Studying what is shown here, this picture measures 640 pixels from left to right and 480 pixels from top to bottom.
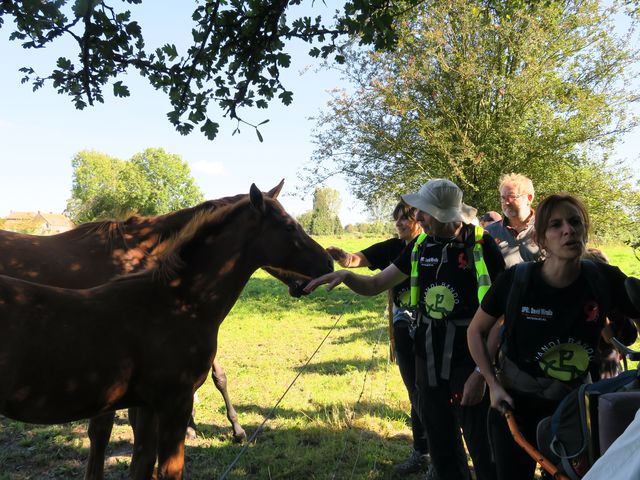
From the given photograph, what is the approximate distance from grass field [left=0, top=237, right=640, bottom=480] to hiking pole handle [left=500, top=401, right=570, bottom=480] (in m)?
→ 1.56

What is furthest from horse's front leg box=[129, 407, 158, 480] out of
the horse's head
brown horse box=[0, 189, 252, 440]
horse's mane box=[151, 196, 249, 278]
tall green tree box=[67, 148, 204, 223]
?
tall green tree box=[67, 148, 204, 223]

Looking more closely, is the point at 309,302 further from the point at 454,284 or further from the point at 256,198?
the point at 454,284

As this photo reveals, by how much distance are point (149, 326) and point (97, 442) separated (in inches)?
50.5

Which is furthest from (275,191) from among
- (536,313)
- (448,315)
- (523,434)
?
(523,434)

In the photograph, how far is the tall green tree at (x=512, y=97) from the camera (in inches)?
418

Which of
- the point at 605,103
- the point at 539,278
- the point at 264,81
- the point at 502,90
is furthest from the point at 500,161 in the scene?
the point at 539,278

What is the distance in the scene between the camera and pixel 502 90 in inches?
426

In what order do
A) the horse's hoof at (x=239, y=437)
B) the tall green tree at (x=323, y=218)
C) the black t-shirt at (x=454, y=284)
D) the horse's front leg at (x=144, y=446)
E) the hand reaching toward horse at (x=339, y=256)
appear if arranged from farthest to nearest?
the tall green tree at (x=323, y=218)
the horse's hoof at (x=239, y=437)
the hand reaching toward horse at (x=339, y=256)
the horse's front leg at (x=144, y=446)
the black t-shirt at (x=454, y=284)

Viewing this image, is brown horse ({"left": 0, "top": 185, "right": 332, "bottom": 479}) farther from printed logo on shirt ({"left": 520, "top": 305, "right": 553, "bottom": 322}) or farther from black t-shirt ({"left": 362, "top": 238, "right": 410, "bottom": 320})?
printed logo on shirt ({"left": 520, "top": 305, "right": 553, "bottom": 322})

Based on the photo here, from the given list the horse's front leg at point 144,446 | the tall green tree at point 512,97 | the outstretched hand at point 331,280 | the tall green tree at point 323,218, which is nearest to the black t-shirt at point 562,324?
the outstretched hand at point 331,280

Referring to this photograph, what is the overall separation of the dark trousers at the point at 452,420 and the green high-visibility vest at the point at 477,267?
0.27 m

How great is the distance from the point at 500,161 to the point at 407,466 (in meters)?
8.70

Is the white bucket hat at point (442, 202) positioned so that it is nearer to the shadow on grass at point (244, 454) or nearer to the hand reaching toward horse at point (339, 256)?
the hand reaching toward horse at point (339, 256)

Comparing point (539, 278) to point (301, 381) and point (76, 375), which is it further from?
point (301, 381)
